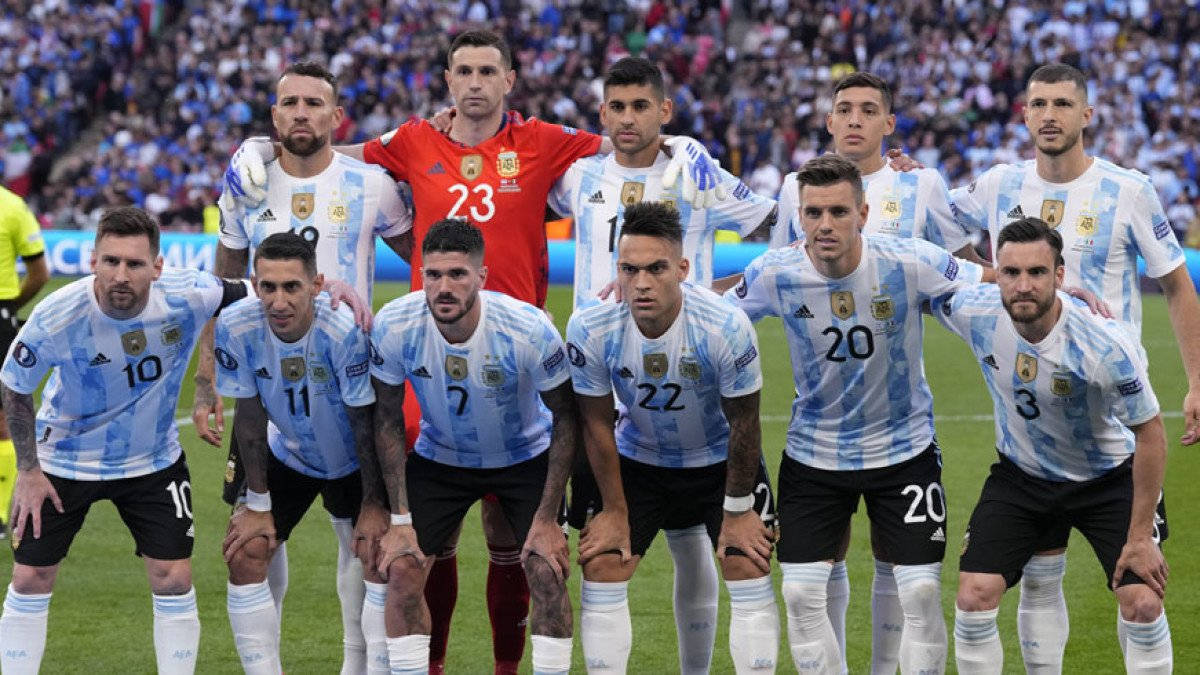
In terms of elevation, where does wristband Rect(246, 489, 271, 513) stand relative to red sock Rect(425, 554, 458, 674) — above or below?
above

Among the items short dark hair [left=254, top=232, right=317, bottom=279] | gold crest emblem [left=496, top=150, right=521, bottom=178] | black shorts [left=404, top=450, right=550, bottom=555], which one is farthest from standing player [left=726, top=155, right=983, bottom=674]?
short dark hair [left=254, top=232, right=317, bottom=279]

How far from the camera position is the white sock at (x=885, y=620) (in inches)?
299

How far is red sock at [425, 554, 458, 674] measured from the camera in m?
7.96

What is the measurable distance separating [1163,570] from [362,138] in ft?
82.0

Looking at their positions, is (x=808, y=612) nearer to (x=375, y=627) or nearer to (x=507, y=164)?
(x=375, y=627)

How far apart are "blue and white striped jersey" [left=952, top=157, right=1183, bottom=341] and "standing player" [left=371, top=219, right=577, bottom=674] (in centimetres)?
225

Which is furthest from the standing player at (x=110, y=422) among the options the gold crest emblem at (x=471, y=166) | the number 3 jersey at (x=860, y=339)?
the number 3 jersey at (x=860, y=339)

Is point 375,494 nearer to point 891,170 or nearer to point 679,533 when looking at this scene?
point 679,533

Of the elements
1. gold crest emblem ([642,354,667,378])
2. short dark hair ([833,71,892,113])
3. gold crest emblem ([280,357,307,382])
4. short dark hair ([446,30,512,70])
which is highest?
short dark hair ([446,30,512,70])

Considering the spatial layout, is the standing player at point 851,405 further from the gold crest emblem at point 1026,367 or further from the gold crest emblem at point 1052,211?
the gold crest emblem at point 1052,211

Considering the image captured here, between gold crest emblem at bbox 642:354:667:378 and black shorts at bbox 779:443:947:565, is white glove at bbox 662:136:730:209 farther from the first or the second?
black shorts at bbox 779:443:947:565

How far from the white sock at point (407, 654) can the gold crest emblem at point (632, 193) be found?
222 centimetres

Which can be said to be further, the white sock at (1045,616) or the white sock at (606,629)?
the white sock at (1045,616)

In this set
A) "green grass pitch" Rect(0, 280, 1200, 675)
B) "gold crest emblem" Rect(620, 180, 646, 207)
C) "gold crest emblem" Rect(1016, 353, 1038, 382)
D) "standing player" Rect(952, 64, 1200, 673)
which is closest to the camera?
"gold crest emblem" Rect(1016, 353, 1038, 382)
